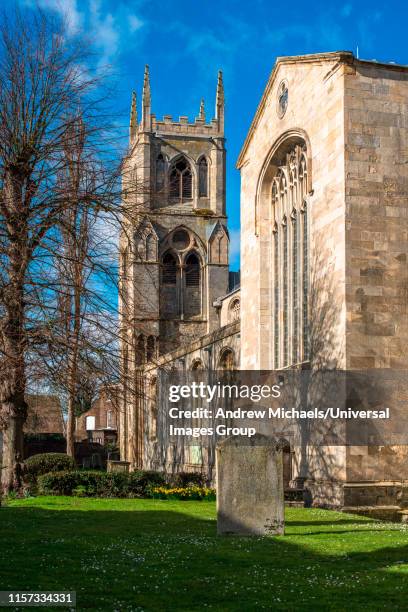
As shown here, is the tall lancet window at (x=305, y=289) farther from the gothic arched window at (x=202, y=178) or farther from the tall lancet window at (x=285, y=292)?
the gothic arched window at (x=202, y=178)

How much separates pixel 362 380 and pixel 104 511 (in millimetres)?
6169

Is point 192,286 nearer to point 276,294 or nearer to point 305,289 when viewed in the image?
A: point 276,294

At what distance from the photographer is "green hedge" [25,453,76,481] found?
1069 inches

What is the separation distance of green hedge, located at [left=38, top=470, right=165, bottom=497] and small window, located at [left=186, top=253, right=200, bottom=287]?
3984 cm

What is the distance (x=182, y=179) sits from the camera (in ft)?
211

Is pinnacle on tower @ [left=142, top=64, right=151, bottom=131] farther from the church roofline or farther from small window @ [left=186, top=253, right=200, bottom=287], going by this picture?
the church roofline

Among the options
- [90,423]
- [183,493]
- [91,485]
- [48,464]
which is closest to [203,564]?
[183,493]

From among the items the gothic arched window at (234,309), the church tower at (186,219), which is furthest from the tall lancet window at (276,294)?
the church tower at (186,219)

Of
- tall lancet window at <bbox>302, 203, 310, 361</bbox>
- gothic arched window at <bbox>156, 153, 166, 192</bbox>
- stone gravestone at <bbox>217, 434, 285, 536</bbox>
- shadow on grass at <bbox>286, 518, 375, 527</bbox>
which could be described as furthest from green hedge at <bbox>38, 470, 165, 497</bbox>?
gothic arched window at <bbox>156, 153, 166, 192</bbox>

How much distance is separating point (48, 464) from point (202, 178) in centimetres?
4013

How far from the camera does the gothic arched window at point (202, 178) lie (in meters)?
64.4

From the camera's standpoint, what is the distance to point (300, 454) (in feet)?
69.4

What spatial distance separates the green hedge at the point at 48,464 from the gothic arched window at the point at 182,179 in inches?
1502

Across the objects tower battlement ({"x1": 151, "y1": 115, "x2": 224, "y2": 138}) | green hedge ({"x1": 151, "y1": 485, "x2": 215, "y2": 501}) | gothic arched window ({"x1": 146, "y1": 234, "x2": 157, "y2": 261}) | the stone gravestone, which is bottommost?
green hedge ({"x1": 151, "y1": 485, "x2": 215, "y2": 501})
